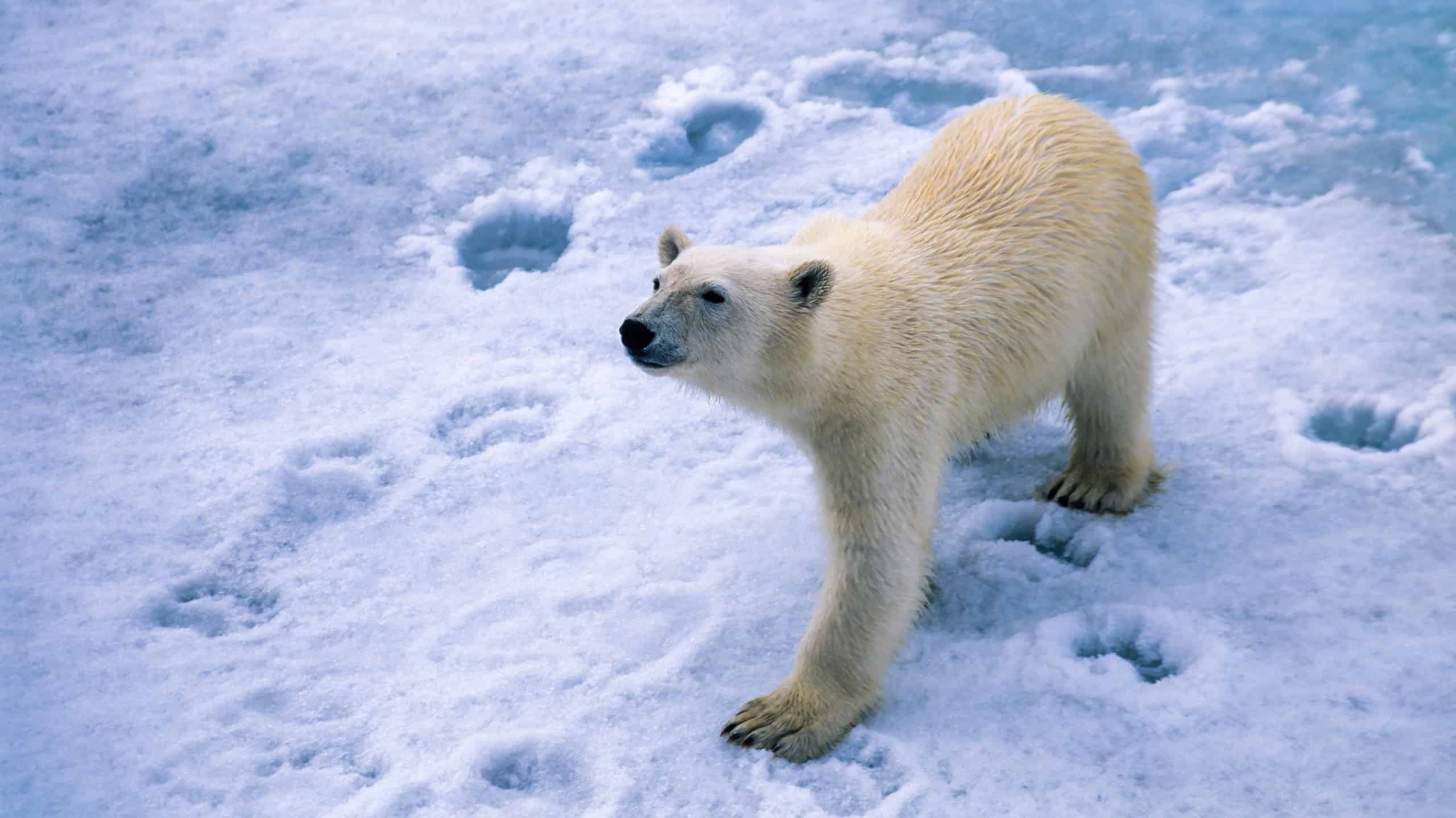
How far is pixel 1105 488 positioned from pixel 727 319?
1.49 meters

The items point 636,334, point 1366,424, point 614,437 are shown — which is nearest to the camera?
point 636,334

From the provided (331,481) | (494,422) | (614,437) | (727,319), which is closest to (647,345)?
(727,319)

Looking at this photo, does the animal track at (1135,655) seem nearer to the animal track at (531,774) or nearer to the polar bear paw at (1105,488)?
the polar bear paw at (1105,488)

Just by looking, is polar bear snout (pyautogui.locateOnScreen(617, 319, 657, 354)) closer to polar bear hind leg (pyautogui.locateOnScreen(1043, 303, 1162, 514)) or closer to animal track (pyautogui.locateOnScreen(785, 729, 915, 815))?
animal track (pyautogui.locateOnScreen(785, 729, 915, 815))

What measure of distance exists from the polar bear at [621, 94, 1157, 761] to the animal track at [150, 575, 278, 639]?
56.5 inches

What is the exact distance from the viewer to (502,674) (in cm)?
338

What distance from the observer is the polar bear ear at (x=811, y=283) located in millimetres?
2963

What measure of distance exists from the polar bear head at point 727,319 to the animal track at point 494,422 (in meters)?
1.33

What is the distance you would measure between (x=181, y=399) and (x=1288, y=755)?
3603 millimetres

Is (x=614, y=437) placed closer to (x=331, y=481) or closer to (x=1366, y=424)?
(x=331, y=481)

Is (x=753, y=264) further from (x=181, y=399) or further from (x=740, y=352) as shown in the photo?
(x=181, y=399)

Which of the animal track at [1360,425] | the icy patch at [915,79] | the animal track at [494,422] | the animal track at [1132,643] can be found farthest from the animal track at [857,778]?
the icy patch at [915,79]

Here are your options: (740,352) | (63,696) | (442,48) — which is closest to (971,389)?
(740,352)

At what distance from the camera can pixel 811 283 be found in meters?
2.97
